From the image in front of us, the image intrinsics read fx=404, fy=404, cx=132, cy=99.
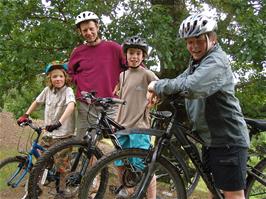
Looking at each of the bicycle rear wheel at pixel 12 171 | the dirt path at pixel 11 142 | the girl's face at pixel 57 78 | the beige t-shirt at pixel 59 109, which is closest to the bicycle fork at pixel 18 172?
the bicycle rear wheel at pixel 12 171

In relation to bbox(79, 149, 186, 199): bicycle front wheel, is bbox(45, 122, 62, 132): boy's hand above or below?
above

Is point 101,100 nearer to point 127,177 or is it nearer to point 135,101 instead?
point 135,101

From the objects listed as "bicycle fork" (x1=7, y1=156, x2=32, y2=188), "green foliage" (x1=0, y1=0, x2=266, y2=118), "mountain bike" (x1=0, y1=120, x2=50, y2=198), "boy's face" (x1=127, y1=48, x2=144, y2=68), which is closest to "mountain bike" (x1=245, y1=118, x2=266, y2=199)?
"boy's face" (x1=127, y1=48, x2=144, y2=68)

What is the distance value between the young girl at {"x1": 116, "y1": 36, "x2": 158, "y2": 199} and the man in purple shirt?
249 millimetres

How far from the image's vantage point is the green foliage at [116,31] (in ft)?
16.5

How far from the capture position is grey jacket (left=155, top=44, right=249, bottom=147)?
9.15ft

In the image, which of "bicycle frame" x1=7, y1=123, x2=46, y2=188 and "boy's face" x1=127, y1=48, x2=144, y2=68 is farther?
"bicycle frame" x1=7, y1=123, x2=46, y2=188

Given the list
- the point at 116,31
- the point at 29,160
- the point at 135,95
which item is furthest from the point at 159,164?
the point at 116,31

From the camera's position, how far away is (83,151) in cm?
398

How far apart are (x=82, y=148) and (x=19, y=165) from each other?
0.88 meters

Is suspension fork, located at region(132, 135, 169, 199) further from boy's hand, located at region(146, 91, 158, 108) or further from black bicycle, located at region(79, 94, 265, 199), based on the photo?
boy's hand, located at region(146, 91, 158, 108)

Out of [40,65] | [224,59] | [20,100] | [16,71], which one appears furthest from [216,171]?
[20,100]

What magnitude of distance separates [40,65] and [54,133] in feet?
4.77

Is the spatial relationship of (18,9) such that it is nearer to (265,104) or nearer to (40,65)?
(40,65)
